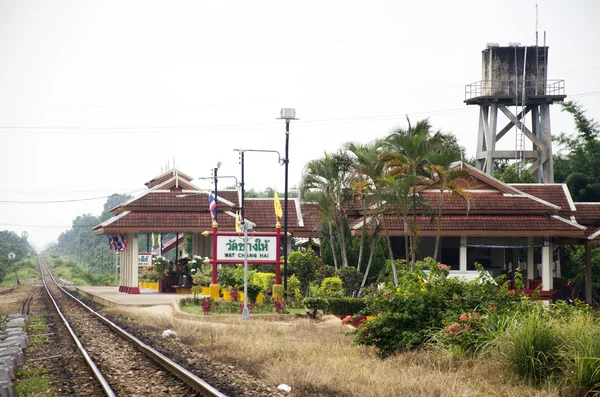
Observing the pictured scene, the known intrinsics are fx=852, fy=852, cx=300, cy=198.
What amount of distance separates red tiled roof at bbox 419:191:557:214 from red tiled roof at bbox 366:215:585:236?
0.38m

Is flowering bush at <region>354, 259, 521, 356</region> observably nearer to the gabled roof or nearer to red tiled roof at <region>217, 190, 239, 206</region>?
red tiled roof at <region>217, 190, 239, 206</region>

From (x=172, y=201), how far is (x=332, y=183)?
10812 millimetres

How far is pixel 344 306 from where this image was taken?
2850 centimetres

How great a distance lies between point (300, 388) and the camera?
41.3 feet

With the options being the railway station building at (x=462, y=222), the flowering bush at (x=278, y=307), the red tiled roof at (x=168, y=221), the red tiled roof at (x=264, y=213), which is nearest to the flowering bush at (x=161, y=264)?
the railway station building at (x=462, y=222)

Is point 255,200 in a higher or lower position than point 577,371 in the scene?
higher

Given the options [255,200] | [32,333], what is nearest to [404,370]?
[32,333]

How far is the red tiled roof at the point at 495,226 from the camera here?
127ft

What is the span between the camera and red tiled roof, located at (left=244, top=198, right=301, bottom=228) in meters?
46.3

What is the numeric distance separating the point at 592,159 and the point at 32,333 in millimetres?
44057

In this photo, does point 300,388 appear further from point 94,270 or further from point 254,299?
point 94,270

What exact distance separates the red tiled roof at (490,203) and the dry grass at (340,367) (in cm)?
1967

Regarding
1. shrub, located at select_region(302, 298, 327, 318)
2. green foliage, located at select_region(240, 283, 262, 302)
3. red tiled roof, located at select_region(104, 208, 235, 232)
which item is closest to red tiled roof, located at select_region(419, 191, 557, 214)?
red tiled roof, located at select_region(104, 208, 235, 232)

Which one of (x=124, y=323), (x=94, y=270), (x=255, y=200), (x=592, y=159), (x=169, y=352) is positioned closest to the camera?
(x=169, y=352)
